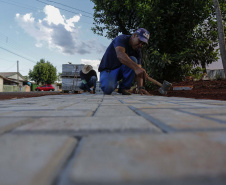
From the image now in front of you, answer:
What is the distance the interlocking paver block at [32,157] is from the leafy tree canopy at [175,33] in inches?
244

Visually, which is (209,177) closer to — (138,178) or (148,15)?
(138,178)

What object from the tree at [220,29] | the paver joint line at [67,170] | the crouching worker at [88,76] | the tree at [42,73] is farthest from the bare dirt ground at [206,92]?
the tree at [42,73]

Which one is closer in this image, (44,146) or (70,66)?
(44,146)

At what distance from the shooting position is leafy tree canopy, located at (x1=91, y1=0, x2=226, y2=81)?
20.8 feet

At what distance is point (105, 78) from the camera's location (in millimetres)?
4754

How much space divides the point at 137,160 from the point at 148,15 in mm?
6720

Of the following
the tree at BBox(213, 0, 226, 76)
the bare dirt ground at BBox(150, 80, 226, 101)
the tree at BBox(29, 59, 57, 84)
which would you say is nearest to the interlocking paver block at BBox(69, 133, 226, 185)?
the bare dirt ground at BBox(150, 80, 226, 101)

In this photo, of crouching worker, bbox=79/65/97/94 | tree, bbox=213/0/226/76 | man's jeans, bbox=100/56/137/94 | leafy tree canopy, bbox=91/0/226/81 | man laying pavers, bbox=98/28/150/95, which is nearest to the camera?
man laying pavers, bbox=98/28/150/95

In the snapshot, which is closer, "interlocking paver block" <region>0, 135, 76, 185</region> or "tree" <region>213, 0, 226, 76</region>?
"interlocking paver block" <region>0, 135, 76, 185</region>

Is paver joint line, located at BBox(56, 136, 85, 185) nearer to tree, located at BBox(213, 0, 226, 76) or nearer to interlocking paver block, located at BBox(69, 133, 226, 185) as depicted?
interlocking paver block, located at BBox(69, 133, 226, 185)

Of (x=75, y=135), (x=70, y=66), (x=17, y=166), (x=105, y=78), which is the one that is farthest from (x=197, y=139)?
(x=70, y=66)

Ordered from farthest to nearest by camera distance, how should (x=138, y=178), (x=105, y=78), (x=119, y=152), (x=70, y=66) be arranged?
(x=70, y=66) < (x=105, y=78) < (x=119, y=152) < (x=138, y=178)

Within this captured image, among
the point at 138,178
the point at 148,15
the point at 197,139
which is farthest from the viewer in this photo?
the point at 148,15

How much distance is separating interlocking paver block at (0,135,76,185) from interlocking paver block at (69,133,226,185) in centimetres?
5
